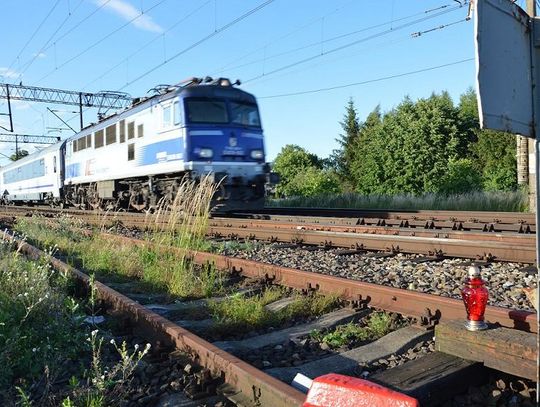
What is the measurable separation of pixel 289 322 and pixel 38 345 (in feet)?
6.07

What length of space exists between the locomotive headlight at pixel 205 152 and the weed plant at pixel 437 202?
7.27 meters

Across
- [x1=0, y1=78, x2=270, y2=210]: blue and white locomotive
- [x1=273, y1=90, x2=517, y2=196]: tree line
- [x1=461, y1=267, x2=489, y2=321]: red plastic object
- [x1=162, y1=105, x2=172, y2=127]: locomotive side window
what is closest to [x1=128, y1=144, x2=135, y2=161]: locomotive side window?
[x1=0, y1=78, x2=270, y2=210]: blue and white locomotive

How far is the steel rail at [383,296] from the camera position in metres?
3.33

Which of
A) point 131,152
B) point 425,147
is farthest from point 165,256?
point 425,147

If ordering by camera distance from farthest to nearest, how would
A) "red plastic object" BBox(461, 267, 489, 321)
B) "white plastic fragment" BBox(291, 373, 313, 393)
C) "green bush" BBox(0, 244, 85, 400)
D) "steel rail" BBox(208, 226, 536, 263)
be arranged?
"steel rail" BBox(208, 226, 536, 263)
"green bush" BBox(0, 244, 85, 400)
"red plastic object" BBox(461, 267, 489, 321)
"white plastic fragment" BBox(291, 373, 313, 393)

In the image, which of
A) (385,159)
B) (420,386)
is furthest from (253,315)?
(385,159)

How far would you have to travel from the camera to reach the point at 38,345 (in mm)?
3572

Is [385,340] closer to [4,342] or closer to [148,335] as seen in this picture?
[148,335]

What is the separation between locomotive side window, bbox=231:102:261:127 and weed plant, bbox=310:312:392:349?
10.8 metres

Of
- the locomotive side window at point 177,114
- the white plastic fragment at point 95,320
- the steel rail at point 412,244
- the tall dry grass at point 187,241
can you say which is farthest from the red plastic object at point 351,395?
the locomotive side window at point 177,114

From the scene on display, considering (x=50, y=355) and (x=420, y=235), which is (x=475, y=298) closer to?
(x=50, y=355)

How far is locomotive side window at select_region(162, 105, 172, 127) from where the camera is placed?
13836mm

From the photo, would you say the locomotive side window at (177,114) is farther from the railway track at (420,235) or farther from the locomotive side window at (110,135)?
the locomotive side window at (110,135)

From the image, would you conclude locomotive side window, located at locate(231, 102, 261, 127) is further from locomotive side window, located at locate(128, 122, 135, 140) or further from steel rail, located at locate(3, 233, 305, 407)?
steel rail, located at locate(3, 233, 305, 407)
